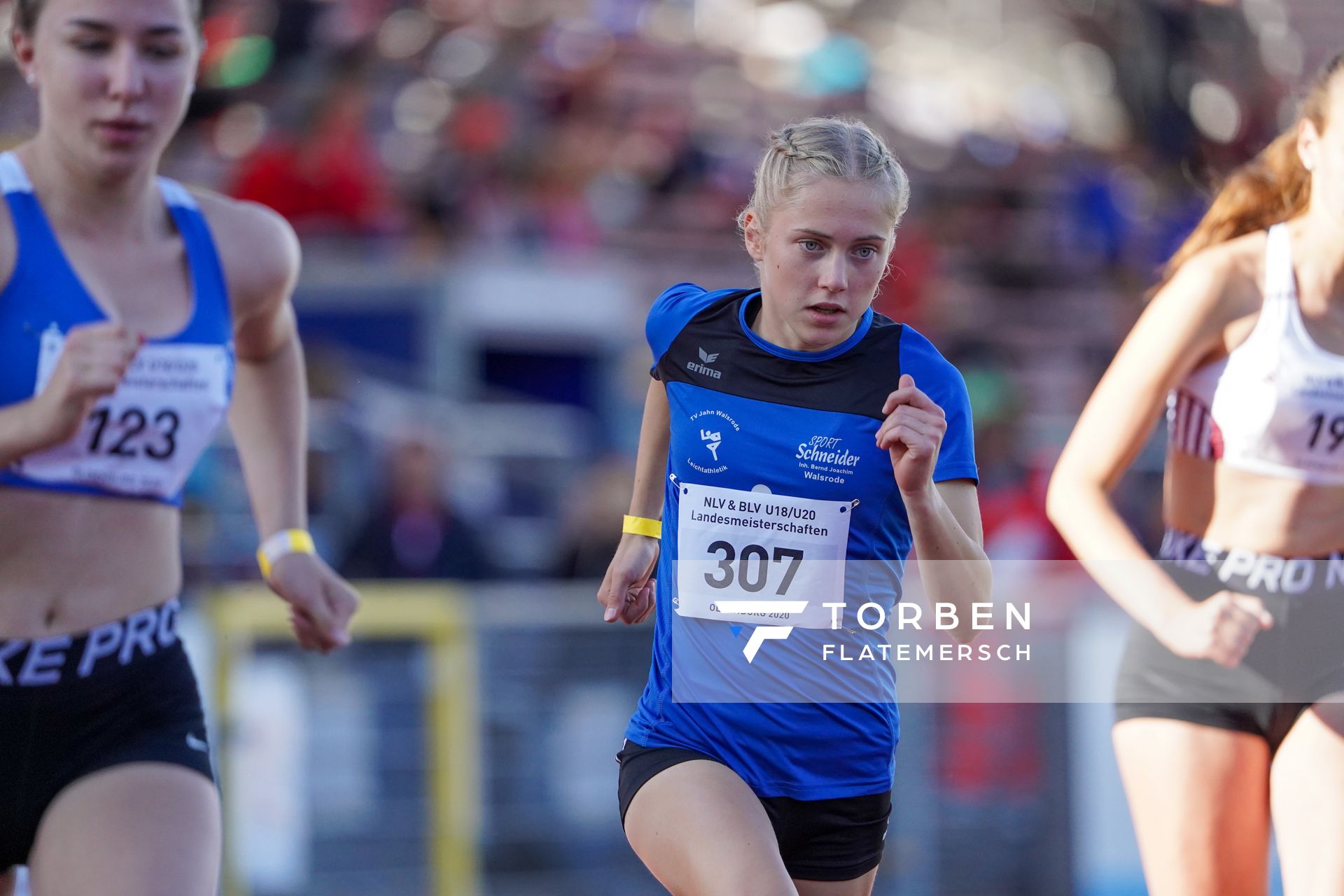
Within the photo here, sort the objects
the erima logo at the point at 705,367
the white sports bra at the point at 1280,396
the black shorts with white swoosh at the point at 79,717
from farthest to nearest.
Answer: the white sports bra at the point at 1280,396, the erima logo at the point at 705,367, the black shorts with white swoosh at the point at 79,717

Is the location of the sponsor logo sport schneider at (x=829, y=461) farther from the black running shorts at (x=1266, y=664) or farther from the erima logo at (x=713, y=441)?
the black running shorts at (x=1266, y=664)

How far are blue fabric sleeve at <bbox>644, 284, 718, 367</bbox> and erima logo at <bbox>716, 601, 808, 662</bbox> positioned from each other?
1.78 feet

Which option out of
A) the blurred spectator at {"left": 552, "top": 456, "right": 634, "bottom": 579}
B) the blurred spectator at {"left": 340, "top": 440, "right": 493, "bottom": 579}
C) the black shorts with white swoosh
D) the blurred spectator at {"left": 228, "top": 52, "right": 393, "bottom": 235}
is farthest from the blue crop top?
the blurred spectator at {"left": 228, "top": 52, "right": 393, "bottom": 235}

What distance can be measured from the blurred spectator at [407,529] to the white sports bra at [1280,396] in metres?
4.38

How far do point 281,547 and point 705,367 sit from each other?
0.96 m

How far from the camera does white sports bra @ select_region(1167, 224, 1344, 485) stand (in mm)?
3238

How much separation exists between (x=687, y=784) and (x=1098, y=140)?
12.4m

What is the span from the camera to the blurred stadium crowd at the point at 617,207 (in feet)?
25.0

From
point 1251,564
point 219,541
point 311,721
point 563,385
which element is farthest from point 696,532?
point 563,385

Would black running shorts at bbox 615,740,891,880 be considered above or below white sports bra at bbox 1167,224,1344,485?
below

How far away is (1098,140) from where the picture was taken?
14.3 m

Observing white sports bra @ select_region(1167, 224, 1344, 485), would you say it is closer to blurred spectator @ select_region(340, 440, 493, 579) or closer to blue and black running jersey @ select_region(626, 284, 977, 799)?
blue and black running jersey @ select_region(626, 284, 977, 799)

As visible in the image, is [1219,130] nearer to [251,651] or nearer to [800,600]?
[251,651]

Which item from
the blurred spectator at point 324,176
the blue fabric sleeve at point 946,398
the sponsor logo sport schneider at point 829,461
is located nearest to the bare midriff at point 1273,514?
the blue fabric sleeve at point 946,398
